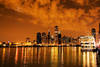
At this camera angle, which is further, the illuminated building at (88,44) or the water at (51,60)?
the illuminated building at (88,44)

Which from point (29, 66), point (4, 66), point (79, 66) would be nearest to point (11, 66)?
point (4, 66)

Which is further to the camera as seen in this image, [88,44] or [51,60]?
[88,44]

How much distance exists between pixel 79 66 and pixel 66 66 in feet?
9.58

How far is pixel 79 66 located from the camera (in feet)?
119

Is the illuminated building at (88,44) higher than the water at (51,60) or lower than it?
higher

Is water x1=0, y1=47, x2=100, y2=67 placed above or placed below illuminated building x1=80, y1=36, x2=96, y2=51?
below

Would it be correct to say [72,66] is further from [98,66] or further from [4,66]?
[4,66]

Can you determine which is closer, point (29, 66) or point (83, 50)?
point (29, 66)

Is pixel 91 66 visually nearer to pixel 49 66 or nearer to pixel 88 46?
pixel 49 66

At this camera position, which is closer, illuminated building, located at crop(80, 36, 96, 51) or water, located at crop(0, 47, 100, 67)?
water, located at crop(0, 47, 100, 67)

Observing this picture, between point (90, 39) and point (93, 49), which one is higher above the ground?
point (90, 39)

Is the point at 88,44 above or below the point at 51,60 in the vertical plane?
above

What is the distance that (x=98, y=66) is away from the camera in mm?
35156

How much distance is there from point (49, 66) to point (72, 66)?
5262 mm
